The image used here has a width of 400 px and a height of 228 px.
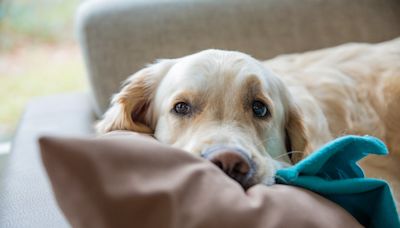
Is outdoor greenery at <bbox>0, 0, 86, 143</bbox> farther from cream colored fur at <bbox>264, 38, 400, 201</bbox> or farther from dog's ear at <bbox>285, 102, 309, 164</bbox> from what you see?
dog's ear at <bbox>285, 102, 309, 164</bbox>

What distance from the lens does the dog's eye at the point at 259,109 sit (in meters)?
1.48

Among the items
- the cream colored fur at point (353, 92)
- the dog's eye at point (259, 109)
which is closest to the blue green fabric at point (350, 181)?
the dog's eye at point (259, 109)

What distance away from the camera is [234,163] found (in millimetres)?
1108

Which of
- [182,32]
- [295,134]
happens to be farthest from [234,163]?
[182,32]

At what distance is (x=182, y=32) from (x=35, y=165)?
860 mm

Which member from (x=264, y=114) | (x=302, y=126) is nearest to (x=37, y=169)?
(x=264, y=114)

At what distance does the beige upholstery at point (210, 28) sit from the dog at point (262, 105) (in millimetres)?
245

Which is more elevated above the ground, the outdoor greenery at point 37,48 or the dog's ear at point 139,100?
the dog's ear at point 139,100

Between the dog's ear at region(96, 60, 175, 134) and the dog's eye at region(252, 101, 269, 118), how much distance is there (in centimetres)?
32

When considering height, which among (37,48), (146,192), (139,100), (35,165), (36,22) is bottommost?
(37,48)

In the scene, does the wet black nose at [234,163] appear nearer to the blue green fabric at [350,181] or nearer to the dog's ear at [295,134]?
the blue green fabric at [350,181]

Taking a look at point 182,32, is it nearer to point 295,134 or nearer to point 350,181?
point 295,134

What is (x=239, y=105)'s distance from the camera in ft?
4.76

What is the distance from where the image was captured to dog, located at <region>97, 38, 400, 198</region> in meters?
1.34
